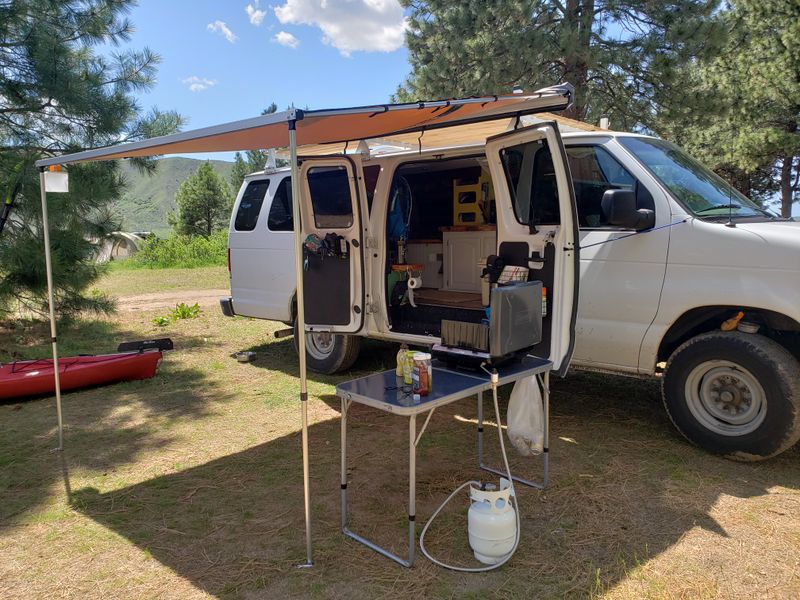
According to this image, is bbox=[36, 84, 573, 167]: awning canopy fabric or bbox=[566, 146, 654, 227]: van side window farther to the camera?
bbox=[566, 146, 654, 227]: van side window

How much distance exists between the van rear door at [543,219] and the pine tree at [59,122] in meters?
4.94

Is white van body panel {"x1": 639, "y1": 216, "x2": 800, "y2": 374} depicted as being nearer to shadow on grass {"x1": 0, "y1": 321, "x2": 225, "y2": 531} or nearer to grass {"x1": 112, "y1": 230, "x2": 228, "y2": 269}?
shadow on grass {"x1": 0, "y1": 321, "x2": 225, "y2": 531}

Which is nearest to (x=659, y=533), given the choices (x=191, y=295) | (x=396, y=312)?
(x=396, y=312)

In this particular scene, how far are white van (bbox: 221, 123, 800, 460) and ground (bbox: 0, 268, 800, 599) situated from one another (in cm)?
51

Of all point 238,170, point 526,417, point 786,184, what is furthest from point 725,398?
point 238,170

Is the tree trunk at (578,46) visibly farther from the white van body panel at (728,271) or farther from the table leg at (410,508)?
the table leg at (410,508)

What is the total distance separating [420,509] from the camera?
11.1 feet

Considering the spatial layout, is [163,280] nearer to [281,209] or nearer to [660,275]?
[281,209]

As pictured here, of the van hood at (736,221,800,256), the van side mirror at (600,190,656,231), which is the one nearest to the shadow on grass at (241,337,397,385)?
the van side mirror at (600,190,656,231)

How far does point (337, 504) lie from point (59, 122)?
20.9 feet

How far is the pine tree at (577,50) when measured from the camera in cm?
998

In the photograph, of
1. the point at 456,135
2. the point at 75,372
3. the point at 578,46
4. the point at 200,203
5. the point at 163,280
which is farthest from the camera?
the point at 200,203

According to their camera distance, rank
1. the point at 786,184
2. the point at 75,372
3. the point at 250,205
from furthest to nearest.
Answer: the point at 786,184 < the point at 250,205 < the point at 75,372

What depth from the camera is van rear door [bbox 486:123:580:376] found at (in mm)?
3904
